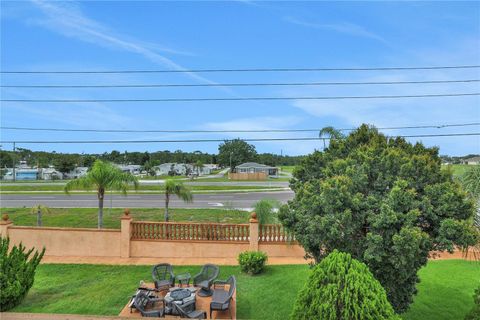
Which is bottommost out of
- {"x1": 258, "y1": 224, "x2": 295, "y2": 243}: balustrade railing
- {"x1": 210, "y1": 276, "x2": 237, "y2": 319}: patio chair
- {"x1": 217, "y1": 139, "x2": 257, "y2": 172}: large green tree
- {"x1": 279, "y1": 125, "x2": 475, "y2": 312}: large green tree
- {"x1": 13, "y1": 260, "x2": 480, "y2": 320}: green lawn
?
{"x1": 13, "y1": 260, "x2": 480, "y2": 320}: green lawn

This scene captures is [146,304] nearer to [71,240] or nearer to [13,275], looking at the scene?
[13,275]

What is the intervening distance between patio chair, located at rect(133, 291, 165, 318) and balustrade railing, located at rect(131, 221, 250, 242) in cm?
427

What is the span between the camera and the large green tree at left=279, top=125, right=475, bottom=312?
15.2 feet

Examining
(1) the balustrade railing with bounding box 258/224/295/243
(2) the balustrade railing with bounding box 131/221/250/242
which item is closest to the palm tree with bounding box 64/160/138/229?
(2) the balustrade railing with bounding box 131/221/250/242

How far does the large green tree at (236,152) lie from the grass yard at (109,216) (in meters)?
45.8

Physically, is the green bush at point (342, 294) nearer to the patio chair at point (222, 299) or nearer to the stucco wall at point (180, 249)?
the patio chair at point (222, 299)

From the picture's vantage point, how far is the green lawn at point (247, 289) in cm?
701

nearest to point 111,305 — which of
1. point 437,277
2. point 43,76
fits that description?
point 437,277

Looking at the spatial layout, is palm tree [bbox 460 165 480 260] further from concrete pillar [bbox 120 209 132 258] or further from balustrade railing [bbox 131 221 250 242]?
concrete pillar [bbox 120 209 132 258]

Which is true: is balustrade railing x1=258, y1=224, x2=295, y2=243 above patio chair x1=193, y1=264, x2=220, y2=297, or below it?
above

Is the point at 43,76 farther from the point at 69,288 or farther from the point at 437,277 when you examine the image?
the point at 437,277

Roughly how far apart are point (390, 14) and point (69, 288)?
12.8 meters

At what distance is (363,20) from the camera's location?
10953mm

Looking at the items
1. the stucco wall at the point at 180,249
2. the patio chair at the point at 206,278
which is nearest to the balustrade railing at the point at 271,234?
the stucco wall at the point at 180,249
